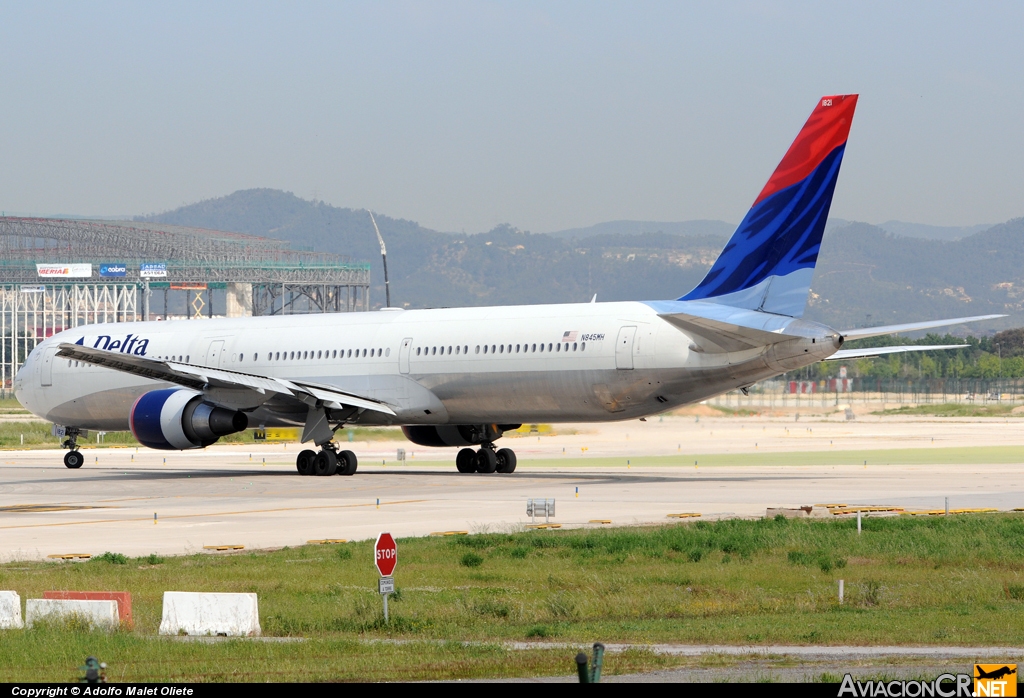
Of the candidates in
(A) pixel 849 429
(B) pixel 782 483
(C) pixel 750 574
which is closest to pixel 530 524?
(C) pixel 750 574

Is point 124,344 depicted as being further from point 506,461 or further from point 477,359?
point 477,359

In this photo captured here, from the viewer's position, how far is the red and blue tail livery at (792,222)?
117 ft

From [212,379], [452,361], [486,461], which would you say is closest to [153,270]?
[486,461]

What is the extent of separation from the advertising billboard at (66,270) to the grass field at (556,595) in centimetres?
14617

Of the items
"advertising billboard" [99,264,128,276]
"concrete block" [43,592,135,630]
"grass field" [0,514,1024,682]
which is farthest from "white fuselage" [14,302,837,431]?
"advertising billboard" [99,264,128,276]

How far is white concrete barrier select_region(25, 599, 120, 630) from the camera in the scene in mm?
15297

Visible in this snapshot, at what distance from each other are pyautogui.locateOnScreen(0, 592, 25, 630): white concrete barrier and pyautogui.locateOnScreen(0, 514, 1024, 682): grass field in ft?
1.40

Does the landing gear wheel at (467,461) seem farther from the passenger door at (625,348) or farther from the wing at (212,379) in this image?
the passenger door at (625,348)

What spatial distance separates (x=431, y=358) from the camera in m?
41.2

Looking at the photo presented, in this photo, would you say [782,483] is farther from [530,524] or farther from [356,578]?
[356,578]

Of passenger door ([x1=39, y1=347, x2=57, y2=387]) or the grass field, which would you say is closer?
the grass field

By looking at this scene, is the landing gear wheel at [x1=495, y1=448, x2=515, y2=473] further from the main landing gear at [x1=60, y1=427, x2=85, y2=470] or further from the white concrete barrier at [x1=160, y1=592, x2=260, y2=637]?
the white concrete barrier at [x1=160, y1=592, x2=260, y2=637]

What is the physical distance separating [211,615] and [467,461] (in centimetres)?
2884

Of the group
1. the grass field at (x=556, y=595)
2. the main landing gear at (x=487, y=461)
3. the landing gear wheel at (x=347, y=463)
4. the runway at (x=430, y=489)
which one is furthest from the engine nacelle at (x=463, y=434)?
the grass field at (x=556, y=595)
